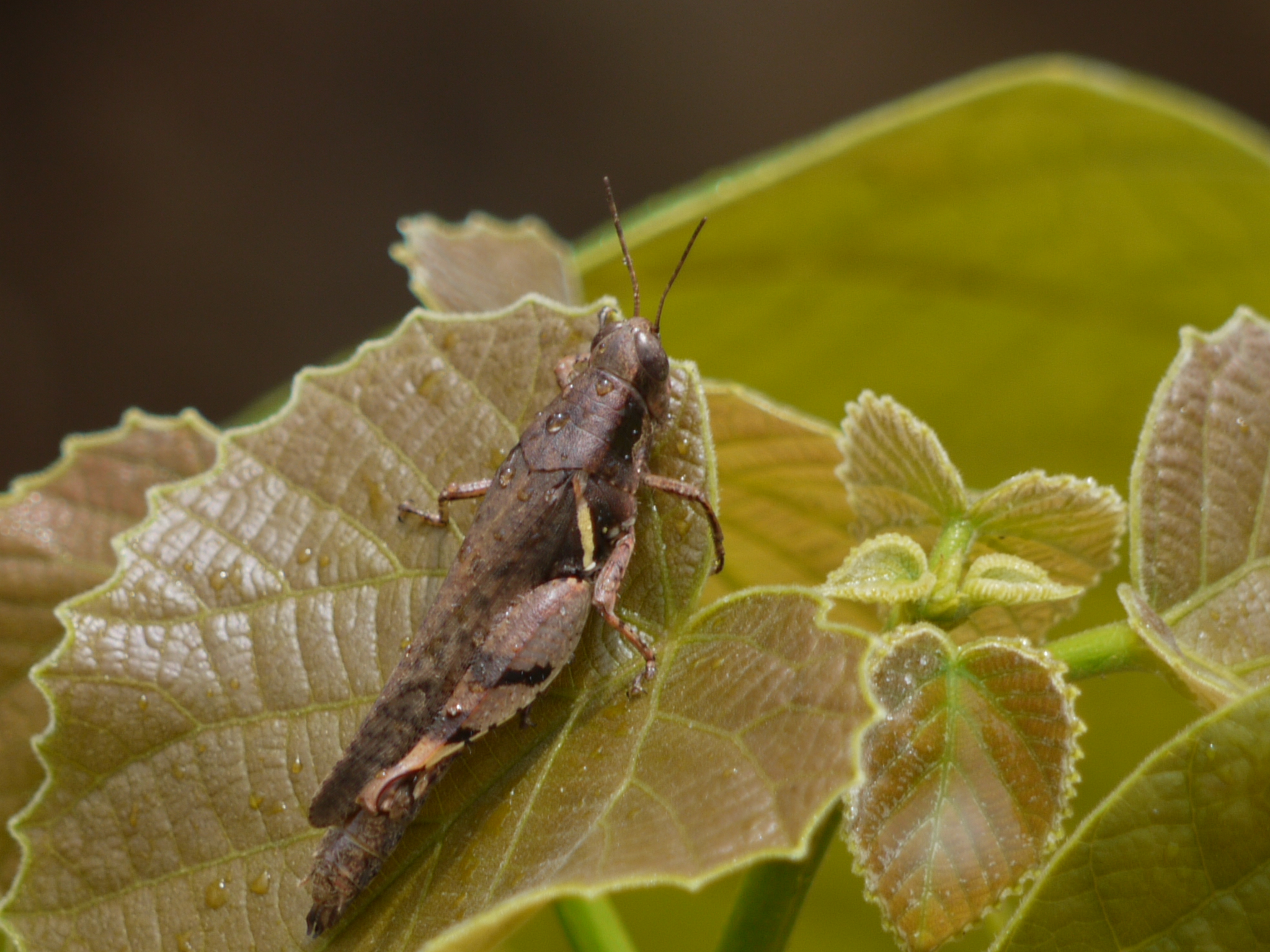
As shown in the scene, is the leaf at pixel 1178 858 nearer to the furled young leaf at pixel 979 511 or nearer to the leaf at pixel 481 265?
the furled young leaf at pixel 979 511

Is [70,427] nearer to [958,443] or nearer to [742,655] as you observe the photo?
[958,443]

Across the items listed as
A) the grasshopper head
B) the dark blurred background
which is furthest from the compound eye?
the dark blurred background

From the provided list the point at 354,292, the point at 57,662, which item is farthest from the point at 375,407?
the point at 354,292

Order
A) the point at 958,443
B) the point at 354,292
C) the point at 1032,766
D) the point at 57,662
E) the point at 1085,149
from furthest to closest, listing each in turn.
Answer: the point at 354,292, the point at 958,443, the point at 1085,149, the point at 57,662, the point at 1032,766

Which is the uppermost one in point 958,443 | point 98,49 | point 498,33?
point 98,49

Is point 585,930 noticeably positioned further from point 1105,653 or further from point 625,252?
point 625,252

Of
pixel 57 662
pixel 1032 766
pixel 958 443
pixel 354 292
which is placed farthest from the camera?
pixel 354 292

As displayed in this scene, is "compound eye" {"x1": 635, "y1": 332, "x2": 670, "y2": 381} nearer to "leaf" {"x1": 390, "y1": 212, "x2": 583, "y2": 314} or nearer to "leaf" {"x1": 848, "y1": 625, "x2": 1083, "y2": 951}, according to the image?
"leaf" {"x1": 390, "y1": 212, "x2": 583, "y2": 314}

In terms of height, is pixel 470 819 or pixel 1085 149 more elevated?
pixel 1085 149
